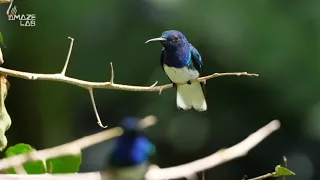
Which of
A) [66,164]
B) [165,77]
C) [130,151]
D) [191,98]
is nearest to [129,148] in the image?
[130,151]

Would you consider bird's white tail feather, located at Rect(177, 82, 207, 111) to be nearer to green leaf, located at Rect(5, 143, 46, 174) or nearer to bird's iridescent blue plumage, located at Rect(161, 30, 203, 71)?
bird's iridescent blue plumage, located at Rect(161, 30, 203, 71)

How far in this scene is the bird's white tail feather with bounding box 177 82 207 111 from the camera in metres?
1.40

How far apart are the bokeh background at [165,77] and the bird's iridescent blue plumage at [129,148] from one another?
271 cm

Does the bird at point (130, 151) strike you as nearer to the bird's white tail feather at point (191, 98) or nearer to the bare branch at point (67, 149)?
the bare branch at point (67, 149)

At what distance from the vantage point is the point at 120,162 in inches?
20.4

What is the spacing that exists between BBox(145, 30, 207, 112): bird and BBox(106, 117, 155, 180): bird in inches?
33.4

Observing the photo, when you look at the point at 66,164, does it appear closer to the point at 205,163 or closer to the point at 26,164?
the point at 26,164

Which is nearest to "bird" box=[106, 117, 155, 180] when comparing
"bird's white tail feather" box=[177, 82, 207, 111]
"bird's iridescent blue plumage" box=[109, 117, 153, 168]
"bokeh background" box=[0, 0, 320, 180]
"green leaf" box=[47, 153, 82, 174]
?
"bird's iridescent blue plumage" box=[109, 117, 153, 168]

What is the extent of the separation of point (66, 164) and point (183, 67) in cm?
71

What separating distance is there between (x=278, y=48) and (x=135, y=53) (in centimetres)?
73

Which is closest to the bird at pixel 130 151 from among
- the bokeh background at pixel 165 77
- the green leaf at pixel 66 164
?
the green leaf at pixel 66 164

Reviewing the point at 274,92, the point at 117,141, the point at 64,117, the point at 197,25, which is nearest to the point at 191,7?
the point at 197,25

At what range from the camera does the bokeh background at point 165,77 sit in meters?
3.46

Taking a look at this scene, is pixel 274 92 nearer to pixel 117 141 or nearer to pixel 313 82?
pixel 313 82
